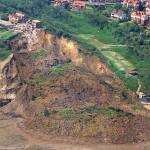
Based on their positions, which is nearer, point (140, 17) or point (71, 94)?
point (71, 94)

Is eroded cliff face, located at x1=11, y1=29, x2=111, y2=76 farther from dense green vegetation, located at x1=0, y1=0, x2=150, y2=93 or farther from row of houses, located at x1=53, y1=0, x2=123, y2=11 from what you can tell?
row of houses, located at x1=53, y1=0, x2=123, y2=11

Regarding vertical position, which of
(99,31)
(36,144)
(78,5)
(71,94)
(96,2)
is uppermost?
(96,2)

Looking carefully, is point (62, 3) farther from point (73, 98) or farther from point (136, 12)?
point (73, 98)

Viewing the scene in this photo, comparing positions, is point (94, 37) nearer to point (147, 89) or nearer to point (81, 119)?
point (147, 89)

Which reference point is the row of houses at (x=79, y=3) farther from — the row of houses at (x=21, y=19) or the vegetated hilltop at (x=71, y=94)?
the vegetated hilltop at (x=71, y=94)

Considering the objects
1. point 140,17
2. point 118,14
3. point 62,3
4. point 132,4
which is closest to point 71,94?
point 140,17

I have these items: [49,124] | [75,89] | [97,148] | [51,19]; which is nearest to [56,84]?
[75,89]

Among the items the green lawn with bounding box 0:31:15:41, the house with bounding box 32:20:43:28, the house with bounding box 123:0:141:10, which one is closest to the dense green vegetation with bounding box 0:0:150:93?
the house with bounding box 32:20:43:28
